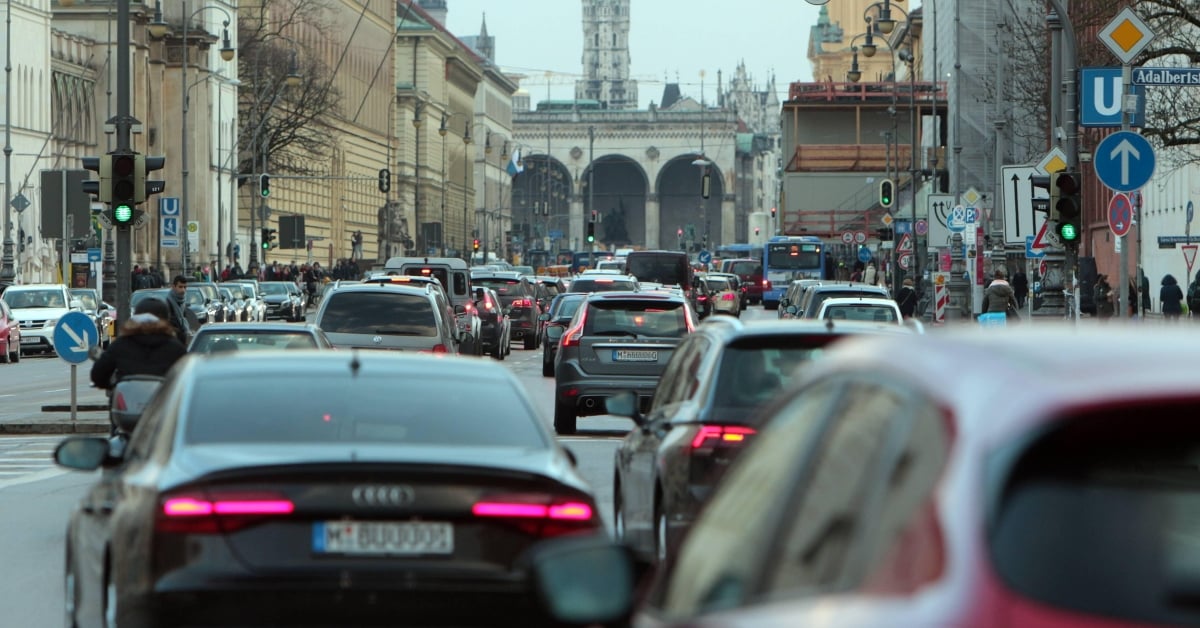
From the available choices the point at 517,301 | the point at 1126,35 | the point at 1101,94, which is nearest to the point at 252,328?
the point at 1126,35

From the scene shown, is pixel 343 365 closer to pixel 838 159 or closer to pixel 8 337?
pixel 8 337

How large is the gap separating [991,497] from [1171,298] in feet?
158

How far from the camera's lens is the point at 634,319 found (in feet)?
80.0

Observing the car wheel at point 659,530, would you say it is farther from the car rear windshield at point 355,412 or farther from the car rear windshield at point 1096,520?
the car rear windshield at point 1096,520

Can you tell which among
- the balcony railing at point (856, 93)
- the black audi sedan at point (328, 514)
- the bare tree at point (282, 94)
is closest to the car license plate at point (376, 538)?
the black audi sedan at point (328, 514)

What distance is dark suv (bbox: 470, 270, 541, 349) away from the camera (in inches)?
2037

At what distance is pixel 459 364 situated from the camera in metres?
8.36

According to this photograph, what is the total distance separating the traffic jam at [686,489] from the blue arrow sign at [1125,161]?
9.49 m

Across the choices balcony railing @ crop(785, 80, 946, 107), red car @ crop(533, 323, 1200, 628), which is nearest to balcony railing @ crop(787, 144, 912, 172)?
balcony railing @ crop(785, 80, 946, 107)

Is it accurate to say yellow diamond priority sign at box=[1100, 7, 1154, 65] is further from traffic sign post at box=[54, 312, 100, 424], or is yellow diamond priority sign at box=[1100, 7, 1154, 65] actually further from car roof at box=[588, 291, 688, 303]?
traffic sign post at box=[54, 312, 100, 424]

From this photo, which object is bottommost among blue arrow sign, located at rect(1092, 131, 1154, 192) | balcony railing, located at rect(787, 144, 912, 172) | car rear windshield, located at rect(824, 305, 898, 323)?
car rear windshield, located at rect(824, 305, 898, 323)

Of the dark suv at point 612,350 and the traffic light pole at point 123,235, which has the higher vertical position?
the traffic light pole at point 123,235

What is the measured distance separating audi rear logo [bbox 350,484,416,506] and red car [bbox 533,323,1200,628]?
298 cm

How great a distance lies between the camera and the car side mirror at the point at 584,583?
13.6 feet
